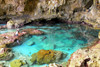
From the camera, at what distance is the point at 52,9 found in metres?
13.8

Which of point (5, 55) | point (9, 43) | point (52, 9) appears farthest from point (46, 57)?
point (52, 9)

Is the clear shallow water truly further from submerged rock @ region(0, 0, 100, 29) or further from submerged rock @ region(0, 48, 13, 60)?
submerged rock @ region(0, 0, 100, 29)

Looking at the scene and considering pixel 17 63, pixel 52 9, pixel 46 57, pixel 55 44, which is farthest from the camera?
pixel 52 9

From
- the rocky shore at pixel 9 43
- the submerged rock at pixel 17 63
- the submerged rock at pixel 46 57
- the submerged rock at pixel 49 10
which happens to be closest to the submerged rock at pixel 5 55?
the rocky shore at pixel 9 43

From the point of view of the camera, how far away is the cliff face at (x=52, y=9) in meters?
13.2

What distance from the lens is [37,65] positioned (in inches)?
238

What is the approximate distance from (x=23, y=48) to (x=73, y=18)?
1041cm

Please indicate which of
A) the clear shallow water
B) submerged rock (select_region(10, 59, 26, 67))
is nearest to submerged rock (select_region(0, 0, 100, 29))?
the clear shallow water

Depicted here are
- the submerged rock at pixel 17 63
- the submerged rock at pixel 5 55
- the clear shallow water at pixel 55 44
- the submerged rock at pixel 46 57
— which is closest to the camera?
the submerged rock at pixel 17 63

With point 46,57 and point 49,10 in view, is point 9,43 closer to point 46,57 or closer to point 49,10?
point 46,57

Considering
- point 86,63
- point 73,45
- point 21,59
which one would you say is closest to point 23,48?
point 21,59

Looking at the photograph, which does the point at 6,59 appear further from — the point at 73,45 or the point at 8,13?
the point at 8,13

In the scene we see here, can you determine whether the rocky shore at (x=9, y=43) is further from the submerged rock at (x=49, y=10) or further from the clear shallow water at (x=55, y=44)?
the submerged rock at (x=49, y=10)

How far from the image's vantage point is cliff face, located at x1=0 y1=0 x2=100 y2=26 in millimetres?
13155
